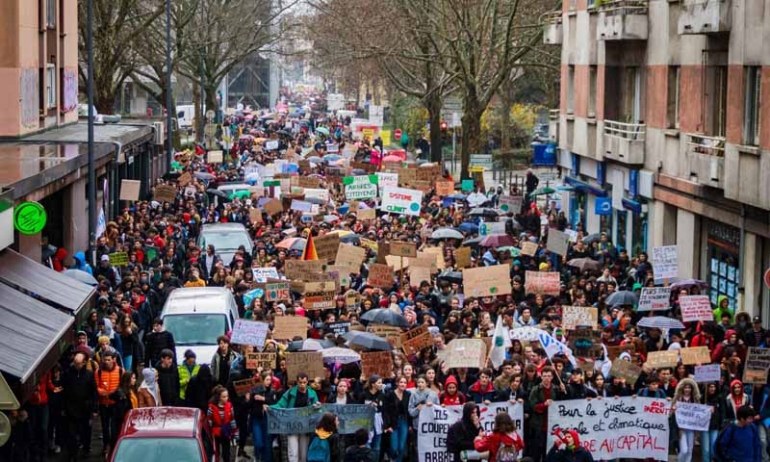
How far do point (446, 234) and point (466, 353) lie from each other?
13.8 metres

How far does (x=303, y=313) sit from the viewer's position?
21484 millimetres

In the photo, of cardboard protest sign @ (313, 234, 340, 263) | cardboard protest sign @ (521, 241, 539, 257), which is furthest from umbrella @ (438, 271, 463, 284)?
cardboard protest sign @ (521, 241, 539, 257)

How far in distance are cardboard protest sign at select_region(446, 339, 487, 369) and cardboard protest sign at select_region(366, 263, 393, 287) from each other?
7.14m

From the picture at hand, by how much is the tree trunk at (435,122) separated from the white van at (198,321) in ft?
128

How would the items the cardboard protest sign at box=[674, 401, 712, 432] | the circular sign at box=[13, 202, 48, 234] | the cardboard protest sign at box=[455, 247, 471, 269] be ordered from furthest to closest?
1. the cardboard protest sign at box=[455, 247, 471, 269]
2. the circular sign at box=[13, 202, 48, 234]
3. the cardboard protest sign at box=[674, 401, 712, 432]

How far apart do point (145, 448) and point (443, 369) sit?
4.99 m

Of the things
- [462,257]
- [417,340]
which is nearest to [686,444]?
[417,340]

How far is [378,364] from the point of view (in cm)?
1728

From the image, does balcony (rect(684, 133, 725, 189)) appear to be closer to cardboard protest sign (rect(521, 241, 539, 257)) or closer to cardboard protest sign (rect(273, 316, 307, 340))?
cardboard protest sign (rect(521, 241, 539, 257))

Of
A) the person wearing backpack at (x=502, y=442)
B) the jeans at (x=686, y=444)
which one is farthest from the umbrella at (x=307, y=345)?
the jeans at (x=686, y=444)

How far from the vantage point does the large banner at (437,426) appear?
16.1 meters

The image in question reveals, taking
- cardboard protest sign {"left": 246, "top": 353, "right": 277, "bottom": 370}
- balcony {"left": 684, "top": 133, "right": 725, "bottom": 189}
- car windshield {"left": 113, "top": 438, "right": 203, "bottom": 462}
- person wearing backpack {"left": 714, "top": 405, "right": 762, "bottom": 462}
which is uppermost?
balcony {"left": 684, "top": 133, "right": 725, "bottom": 189}

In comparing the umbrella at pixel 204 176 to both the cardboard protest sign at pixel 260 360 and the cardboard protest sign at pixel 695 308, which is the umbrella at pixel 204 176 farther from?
the cardboard protest sign at pixel 260 360

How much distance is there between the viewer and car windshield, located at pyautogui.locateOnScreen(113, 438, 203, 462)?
→ 44.1 ft
